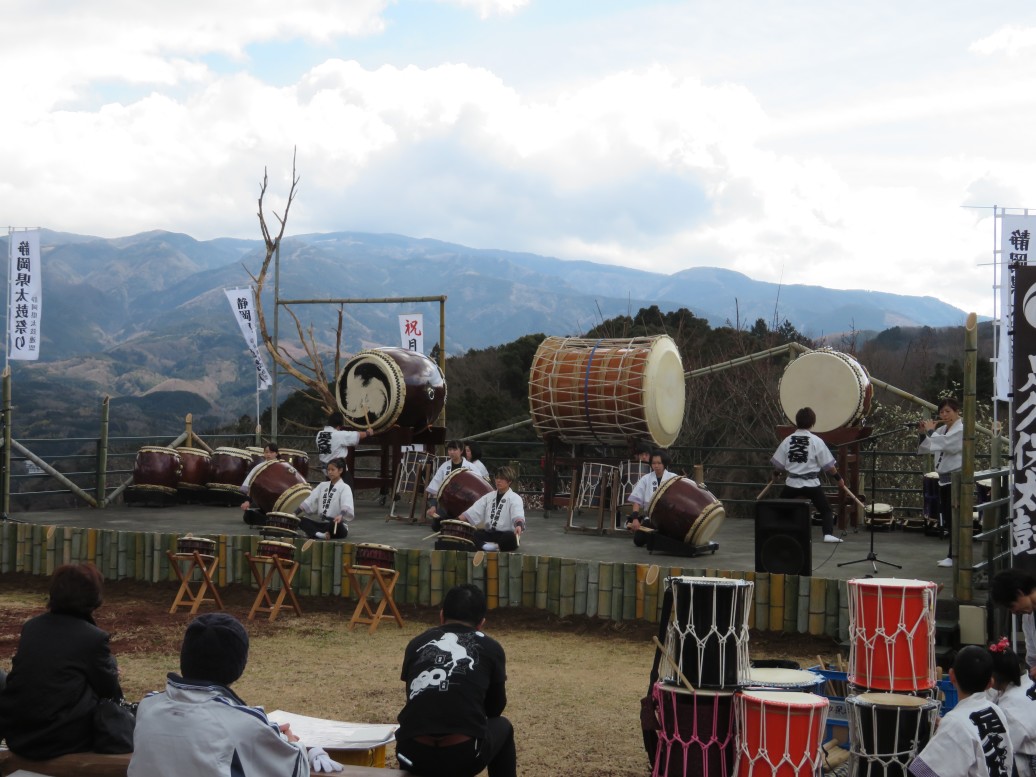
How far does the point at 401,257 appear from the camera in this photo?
177 metres

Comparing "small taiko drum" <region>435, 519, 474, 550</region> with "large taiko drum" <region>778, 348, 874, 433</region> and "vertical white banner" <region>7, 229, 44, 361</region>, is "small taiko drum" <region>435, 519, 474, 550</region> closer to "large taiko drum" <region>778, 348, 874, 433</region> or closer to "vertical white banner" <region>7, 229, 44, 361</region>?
"large taiko drum" <region>778, 348, 874, 433</region>

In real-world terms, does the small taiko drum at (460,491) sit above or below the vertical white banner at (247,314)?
below

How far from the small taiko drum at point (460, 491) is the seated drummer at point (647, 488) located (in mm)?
1362

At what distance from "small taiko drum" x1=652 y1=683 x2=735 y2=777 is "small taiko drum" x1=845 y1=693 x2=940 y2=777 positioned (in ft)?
1.87

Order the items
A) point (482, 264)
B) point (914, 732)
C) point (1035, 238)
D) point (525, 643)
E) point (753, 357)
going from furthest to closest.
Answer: point (482, 264)
point (753, 357)
point (1035, 238)
point (525, 643)
point (914, 732)

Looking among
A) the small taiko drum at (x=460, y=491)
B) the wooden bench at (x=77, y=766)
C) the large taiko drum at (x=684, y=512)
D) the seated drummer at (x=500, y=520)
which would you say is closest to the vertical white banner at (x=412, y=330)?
the small taiko drum at (x=460, y=491)

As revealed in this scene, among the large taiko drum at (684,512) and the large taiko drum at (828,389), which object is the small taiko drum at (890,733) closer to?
the large taiko drum at (684,512)

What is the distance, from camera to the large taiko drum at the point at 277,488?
11219mm

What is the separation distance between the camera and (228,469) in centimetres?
1373

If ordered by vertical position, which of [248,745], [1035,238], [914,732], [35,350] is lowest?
[914,732]

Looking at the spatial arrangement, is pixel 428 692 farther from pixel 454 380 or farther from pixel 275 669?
pixel 454 380

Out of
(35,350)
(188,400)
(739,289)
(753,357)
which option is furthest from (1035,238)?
(739,289)

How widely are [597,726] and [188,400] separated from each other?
172ft

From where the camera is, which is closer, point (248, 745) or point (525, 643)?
point (248, 745)
